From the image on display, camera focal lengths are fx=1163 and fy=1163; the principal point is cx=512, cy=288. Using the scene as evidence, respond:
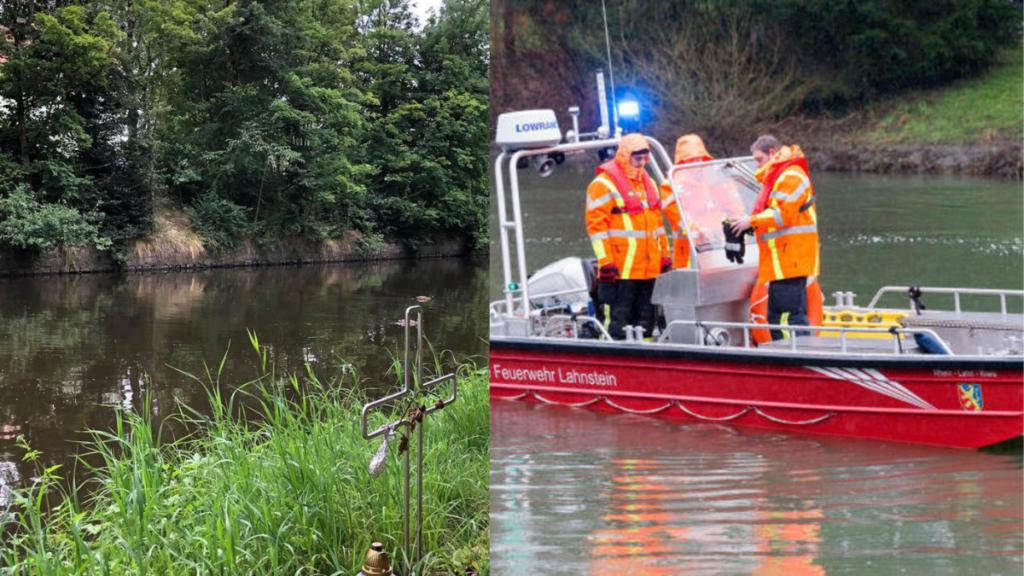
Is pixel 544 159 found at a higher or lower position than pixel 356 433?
higher

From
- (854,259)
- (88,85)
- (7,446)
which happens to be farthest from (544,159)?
(854,259)

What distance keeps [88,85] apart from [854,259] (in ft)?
8.81

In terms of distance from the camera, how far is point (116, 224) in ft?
8.17

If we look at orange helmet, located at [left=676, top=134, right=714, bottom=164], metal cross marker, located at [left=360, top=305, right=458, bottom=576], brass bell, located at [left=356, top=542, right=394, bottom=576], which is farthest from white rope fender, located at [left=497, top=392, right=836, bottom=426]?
brass bell, located at [left=356, top=542, right=394, bottom=576]

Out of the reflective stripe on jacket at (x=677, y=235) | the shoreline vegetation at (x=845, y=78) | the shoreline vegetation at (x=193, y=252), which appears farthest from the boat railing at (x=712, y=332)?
the shoreline vegetation at (x=193, y=252)

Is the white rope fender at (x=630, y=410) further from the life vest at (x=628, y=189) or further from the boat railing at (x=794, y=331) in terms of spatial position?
the life vest at (x=628, y=189)

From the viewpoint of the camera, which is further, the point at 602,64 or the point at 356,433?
the point at 602,64

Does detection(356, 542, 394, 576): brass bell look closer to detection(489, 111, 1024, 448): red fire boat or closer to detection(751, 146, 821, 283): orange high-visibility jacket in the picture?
detection(489, 111, 1024, 448): red fire boat

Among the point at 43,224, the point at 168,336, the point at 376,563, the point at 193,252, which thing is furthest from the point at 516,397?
the point at 376,563

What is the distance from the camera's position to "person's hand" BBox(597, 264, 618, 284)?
3.33 metres

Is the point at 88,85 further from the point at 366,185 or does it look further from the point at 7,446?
the point at 7,446

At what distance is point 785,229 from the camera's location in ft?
10.4

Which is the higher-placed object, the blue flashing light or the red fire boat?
the blue flashing light

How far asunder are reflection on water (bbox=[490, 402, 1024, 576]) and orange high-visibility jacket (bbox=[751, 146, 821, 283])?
0.49m
